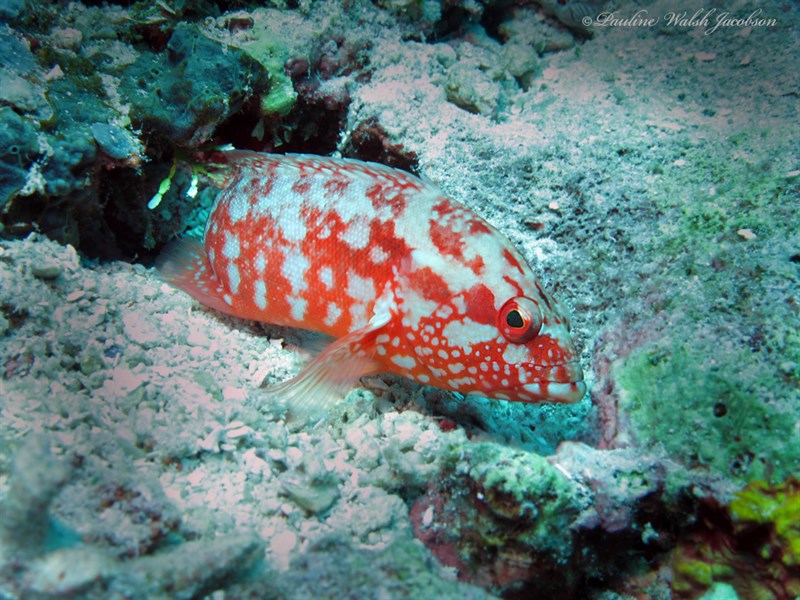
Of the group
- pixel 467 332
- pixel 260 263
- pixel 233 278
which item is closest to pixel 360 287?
pixel 467 332

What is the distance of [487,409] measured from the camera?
370cm

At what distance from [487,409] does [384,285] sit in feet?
4.38

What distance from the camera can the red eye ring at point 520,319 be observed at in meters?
2.78

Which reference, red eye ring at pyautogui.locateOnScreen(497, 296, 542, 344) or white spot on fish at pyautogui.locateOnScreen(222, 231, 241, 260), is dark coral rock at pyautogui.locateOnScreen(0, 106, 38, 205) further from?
red eye ring at pyautogui.locateOnScreen(497, 296, 542, 344)

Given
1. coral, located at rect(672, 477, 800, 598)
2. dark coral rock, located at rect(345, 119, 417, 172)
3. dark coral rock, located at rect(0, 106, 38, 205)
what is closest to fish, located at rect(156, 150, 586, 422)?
coral, located at rect(672, 477, 800, 598)

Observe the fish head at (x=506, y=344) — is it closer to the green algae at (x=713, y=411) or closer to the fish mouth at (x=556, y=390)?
the fish mouth at (x=556, y=390)

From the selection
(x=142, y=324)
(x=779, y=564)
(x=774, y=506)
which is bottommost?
(x=142, y=324)

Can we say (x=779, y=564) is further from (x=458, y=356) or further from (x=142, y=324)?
(x=142, y=324)

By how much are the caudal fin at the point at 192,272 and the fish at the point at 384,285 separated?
0.18 feet

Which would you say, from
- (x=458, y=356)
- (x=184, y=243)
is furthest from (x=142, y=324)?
(x=458, y=356)

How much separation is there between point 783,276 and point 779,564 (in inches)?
62.1

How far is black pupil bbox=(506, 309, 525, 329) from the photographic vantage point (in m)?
2.79

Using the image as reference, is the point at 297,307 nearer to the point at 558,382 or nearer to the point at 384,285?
the point at 384,285

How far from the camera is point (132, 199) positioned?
439 cm
